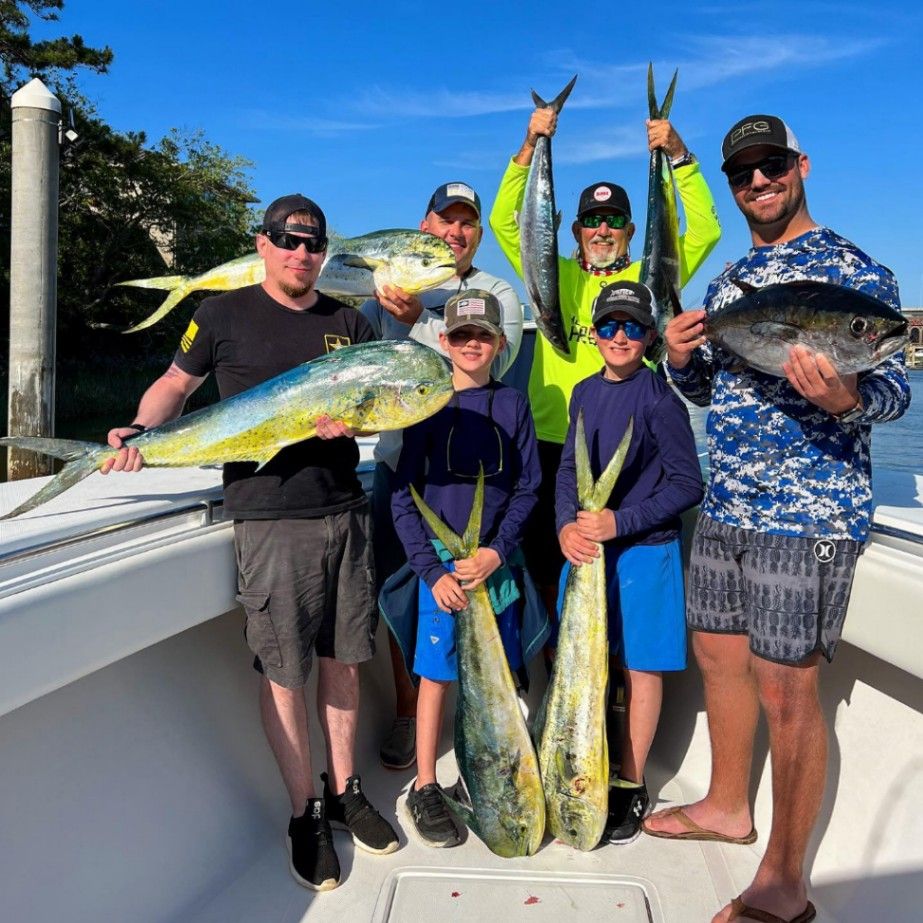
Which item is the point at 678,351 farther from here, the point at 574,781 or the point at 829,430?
the point at 574,781

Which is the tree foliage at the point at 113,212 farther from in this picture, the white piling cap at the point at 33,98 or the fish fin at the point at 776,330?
the fish fin at the point at 776,330

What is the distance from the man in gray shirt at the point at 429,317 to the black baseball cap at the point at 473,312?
21cm

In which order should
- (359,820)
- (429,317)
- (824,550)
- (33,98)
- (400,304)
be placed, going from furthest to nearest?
(33,98)
(429,317)
(400,304)
(359,820)
(824,550)

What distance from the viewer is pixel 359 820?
2578mm

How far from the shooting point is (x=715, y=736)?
2564 mm

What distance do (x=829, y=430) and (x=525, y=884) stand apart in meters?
1.66

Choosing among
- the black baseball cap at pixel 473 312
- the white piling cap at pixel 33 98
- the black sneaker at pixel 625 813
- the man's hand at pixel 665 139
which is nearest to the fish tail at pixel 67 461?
the black baseball cap at pixel 473 312

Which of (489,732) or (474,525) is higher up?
(474,525)

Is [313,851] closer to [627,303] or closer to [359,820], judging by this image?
[359,820]

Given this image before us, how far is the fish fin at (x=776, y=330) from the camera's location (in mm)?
1870

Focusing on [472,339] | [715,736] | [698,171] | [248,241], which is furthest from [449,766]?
[248,241]

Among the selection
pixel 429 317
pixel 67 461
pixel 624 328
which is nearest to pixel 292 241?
pixel 429 317

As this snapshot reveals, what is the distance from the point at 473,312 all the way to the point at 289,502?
87 cm

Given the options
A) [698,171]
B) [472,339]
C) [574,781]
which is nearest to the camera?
[574,781]
